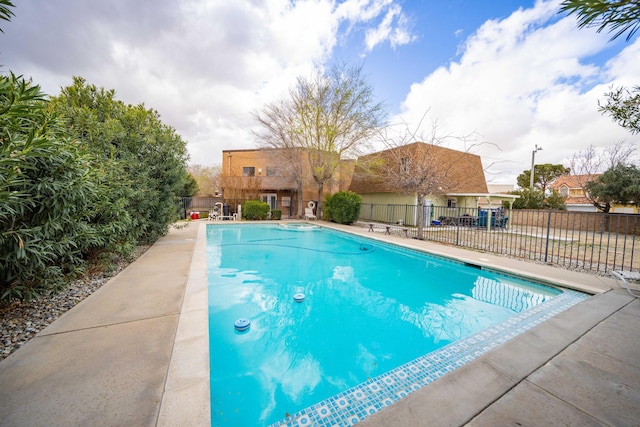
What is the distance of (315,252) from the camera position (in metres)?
8.73

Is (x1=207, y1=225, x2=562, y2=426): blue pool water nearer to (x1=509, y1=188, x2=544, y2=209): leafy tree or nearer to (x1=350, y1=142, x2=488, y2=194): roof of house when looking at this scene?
(x1=350, y1=142, x2=488, y2=194): roof of house

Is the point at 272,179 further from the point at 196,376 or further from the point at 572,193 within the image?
the point at 572,193

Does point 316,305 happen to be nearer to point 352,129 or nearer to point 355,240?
point 355,240

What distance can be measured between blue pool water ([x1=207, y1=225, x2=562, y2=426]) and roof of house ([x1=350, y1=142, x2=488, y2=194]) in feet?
13.2

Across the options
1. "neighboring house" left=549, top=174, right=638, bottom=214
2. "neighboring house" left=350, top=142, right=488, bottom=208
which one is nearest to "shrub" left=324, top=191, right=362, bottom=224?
"neighboring house" left=350, top=142, right=488, bottom=208

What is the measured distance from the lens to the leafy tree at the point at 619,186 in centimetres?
1399

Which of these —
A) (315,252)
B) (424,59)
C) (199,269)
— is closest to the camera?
(199,269)

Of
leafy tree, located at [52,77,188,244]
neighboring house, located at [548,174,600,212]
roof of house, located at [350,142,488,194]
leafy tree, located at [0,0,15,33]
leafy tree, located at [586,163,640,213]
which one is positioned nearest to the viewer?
leafy tree, located at [0,0,15,33]

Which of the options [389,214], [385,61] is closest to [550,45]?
[385,61]

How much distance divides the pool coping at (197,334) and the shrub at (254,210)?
11.3m

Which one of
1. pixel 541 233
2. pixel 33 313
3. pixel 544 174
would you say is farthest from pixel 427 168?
pixel 544 174

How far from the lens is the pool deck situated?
1609 mm

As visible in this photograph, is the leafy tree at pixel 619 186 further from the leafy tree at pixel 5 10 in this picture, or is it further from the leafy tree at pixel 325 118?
the leafy tree at pixel 5 10

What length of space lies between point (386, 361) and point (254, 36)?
11769 mm
